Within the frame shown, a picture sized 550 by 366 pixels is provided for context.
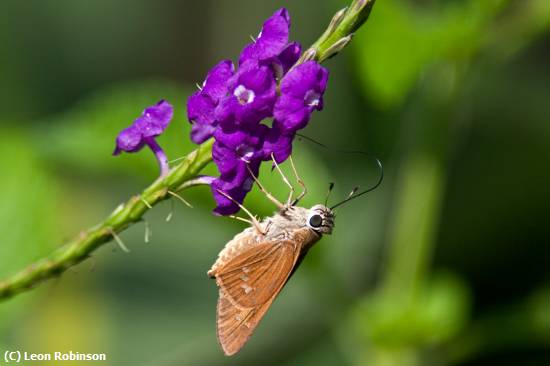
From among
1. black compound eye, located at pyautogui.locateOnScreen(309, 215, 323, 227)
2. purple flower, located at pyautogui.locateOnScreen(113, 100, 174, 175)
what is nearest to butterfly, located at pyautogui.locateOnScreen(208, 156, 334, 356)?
black compound eye, located at pyautogui.locateOnScreen(309, 215, 323, 227)

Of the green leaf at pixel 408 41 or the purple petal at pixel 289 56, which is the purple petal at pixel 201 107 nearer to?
the purple petal at pixel 289 56

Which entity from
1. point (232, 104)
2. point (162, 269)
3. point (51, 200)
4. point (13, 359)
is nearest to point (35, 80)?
point (162, 269)

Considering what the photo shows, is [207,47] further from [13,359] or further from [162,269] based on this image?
[13,359]

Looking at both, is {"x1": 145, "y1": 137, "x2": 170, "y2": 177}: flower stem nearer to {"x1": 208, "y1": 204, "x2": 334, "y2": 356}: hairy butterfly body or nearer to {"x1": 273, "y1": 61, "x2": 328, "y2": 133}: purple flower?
{"x1": 208, "y1": 204, "x2": 334, "y2": 356}: hairy butterfly body

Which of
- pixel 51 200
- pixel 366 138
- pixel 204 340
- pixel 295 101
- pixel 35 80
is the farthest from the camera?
pixel 35 80

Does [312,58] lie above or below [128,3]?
below

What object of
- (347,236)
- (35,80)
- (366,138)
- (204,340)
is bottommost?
(204,340)
